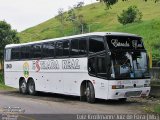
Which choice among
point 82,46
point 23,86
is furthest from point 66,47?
point 23,86

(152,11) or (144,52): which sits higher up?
(152,11)

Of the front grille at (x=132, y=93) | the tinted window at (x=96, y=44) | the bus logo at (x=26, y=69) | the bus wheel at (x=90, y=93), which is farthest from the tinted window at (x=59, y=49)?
the front grille at (x=132, y=93)

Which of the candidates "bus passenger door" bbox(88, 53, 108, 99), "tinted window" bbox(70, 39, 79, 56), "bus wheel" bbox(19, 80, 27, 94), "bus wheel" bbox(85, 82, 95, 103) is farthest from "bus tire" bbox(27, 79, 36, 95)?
"bus passenger door" bbox(88, 53, 108, 99)

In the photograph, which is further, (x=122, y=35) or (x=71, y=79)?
(x=71, y=79)

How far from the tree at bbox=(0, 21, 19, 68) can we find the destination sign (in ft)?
Answer: 79.5

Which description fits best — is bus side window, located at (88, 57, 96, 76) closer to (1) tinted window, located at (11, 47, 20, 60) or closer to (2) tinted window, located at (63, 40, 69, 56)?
(2) tinted window, located at (63, 40, 69, 56)

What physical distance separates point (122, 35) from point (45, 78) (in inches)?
253

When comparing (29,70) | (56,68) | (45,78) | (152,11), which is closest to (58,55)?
(56,68)

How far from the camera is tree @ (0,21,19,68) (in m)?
43.6

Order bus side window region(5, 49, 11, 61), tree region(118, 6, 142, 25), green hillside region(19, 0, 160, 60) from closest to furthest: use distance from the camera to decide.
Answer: bus side window region(5, 49, 11, 61) < green hillside region(19, 0, 160, 60) < tree region(118, 6, 142, 25)

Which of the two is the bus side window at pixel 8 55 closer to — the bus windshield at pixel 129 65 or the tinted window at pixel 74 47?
the tinted window at pixel 74 47

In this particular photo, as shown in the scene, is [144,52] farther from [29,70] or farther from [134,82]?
[29,70]

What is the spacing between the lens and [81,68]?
2131 centimetres

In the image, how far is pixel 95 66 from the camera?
66.4ft
